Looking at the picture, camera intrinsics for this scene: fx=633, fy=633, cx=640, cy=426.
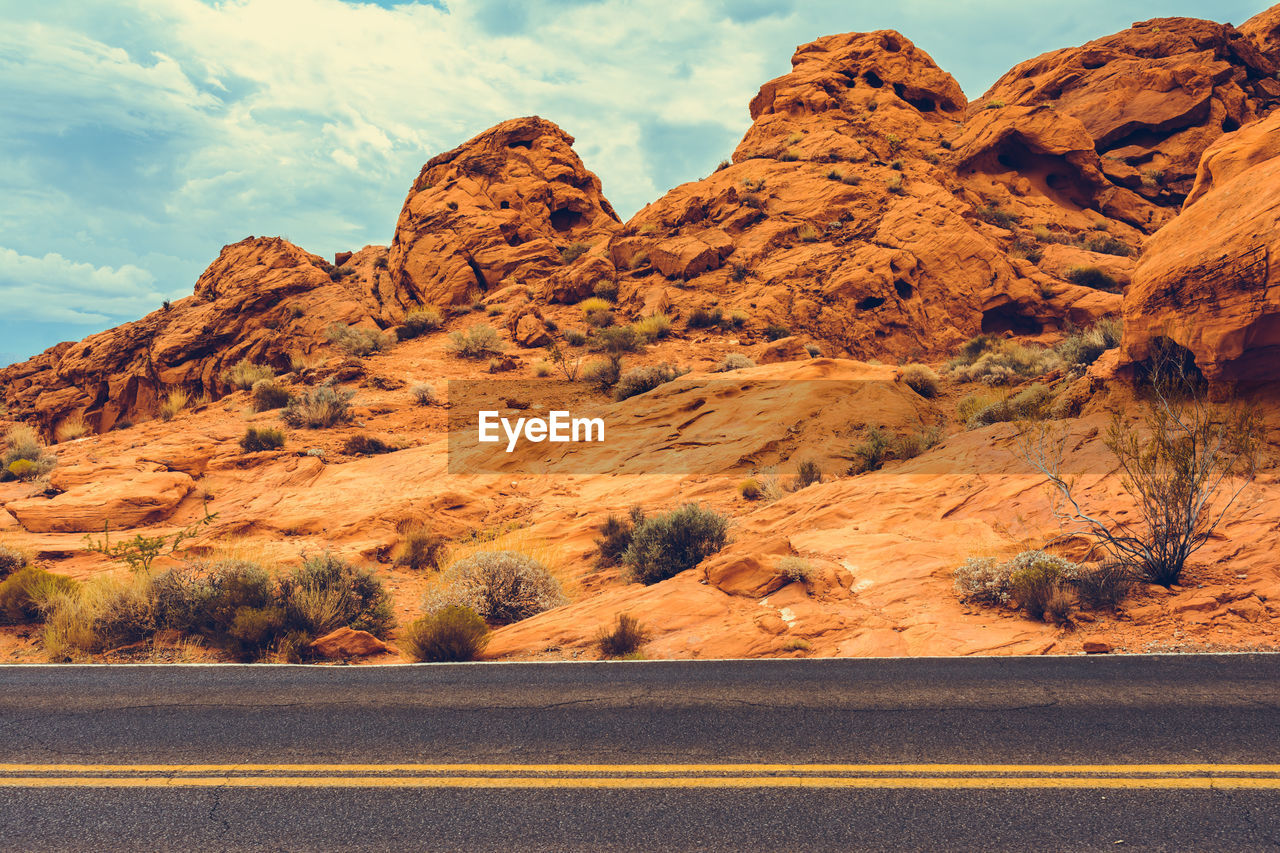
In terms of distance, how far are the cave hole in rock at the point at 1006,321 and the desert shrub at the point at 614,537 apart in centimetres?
1926

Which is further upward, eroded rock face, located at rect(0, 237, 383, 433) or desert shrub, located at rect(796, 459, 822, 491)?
eroded rock face, located at rect(0, 237, 383, 433)

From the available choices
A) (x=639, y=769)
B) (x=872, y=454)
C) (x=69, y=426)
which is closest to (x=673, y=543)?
(x=872, y=454)

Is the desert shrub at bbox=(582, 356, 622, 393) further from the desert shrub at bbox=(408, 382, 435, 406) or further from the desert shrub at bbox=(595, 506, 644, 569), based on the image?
the desert shrub at bbox=(595, 506, 644, 569)

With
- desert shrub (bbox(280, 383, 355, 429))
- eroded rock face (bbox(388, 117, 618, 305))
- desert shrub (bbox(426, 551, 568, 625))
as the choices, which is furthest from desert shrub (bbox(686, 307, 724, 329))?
desert shrub (bbox(426, 551, 568, 625))

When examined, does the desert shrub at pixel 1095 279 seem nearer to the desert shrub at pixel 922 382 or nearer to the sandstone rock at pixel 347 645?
the desert shrub at pixel 922 382

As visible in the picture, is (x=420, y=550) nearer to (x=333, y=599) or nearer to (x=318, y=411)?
(x=333, y=599)

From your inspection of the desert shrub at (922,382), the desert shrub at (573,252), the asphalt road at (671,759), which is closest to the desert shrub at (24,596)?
the asphalt road at (671,759)

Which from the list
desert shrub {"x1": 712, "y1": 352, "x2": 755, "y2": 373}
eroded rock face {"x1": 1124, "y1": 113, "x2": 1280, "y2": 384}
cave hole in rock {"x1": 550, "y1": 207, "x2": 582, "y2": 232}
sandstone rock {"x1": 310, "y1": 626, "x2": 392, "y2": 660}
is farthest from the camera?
cave hole in rock {"x1": 550, "y1": 207, "x2": 582, "y2": 232}

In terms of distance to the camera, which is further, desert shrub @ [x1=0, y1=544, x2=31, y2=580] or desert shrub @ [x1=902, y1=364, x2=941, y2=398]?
desert shrub @ [x1=902, y1=364, x2=941, y2=398]

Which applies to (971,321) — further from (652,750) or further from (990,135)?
(652,750)

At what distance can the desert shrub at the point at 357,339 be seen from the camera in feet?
82.7

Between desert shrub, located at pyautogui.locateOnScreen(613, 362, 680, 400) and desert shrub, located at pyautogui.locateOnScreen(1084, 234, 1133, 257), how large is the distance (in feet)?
69.8

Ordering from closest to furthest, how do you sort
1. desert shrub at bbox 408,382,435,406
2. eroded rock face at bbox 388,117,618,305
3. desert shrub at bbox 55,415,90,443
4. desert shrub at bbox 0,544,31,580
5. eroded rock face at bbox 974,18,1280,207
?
desert shrub at bbox 0,544,31,580 → desert shrub at bbox 408,382,435,406 → desert shrub at bbox 55,415,90,443 → eroded rock face at bbox 388,117,618,305 → eroded rock face at bbox 974,18,1280,207

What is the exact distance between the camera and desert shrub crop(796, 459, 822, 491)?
13.1 m
